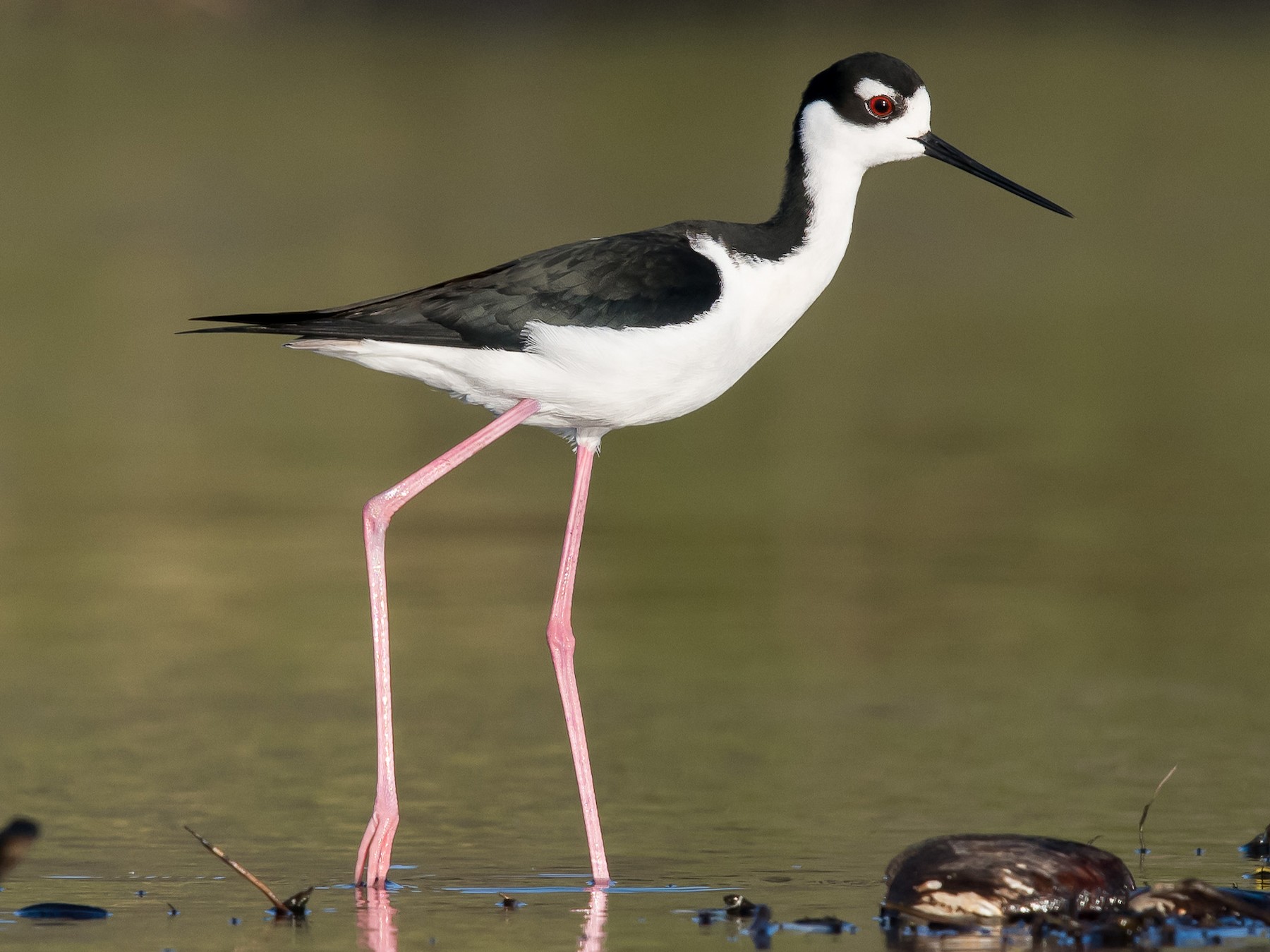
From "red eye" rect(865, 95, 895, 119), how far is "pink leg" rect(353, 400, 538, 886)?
141 cm

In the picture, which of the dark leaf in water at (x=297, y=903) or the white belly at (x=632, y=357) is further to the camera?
the white belly at (x=632, y=357)

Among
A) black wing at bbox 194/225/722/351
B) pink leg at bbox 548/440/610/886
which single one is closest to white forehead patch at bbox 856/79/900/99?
black wing at bbox 194/225/722/351

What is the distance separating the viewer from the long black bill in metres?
7.09

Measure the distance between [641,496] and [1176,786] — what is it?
6.04 m

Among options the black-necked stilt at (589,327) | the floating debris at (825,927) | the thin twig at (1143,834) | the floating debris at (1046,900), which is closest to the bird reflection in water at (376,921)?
the black-necked stilt at (589,327)

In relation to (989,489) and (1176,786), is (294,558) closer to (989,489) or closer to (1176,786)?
(989,489)

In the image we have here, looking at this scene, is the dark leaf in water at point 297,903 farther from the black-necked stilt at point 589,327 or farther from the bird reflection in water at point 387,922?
the black-necked stilt at point 589,327

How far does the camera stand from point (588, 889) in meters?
5.96

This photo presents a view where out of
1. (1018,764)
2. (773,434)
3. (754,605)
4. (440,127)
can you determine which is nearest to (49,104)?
(440,127)

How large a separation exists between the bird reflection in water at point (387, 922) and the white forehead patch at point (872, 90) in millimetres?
2573

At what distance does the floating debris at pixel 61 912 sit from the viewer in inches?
219

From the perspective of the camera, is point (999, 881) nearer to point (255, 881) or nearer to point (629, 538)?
point (255, 881)

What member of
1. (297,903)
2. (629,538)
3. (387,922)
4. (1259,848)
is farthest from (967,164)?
(629,538)

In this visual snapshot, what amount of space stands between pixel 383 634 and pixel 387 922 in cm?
111
